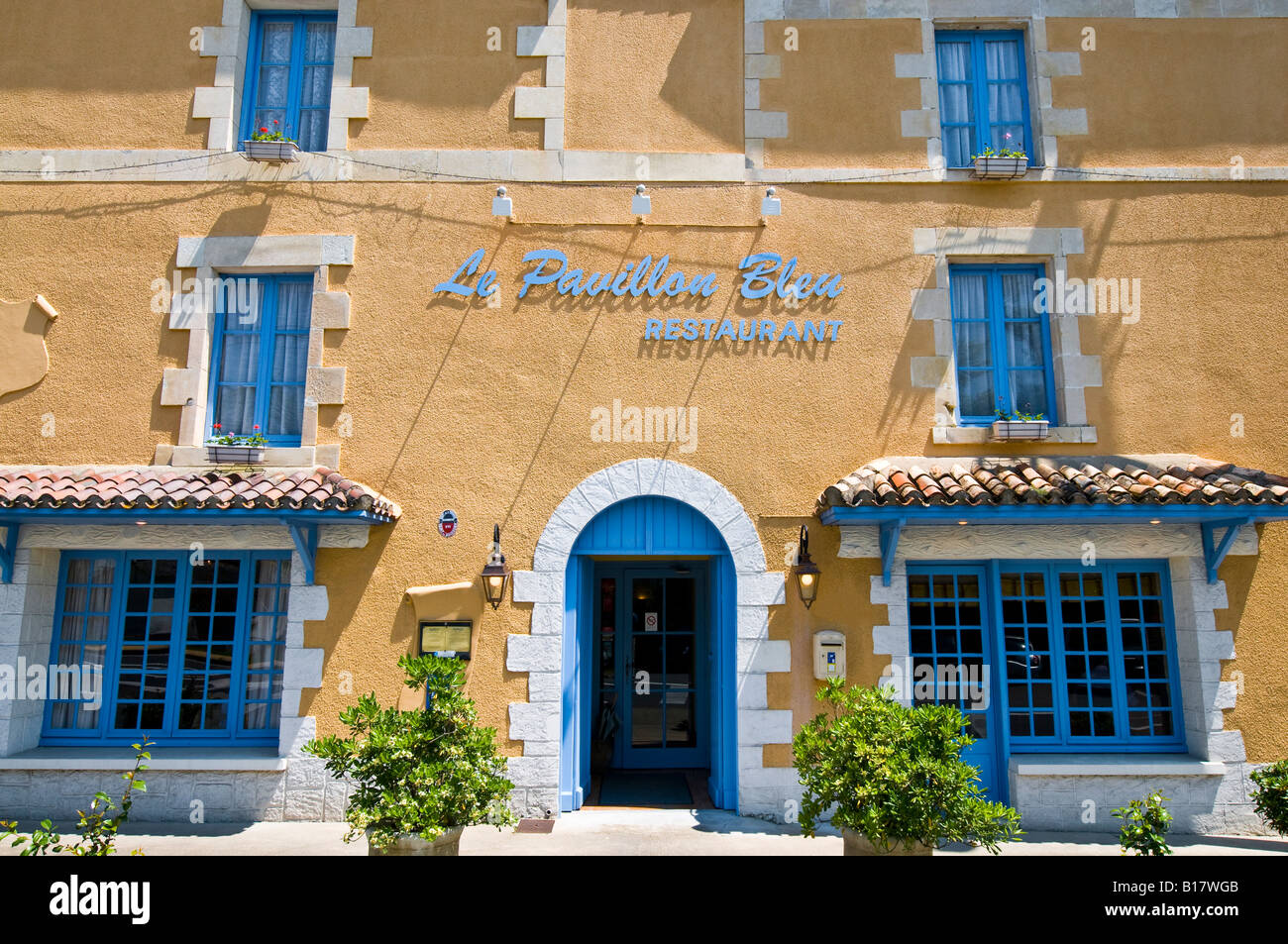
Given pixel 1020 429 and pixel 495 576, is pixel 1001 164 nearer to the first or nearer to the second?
pixel 1020 429

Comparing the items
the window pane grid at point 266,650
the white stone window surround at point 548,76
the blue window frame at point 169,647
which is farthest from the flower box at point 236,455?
the white stone window surround at point 548,76

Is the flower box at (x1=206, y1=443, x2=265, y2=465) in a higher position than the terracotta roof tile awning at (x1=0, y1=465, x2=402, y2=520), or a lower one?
higher

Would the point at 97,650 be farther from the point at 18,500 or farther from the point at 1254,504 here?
the point at 1254,504

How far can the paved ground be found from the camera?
247 inches

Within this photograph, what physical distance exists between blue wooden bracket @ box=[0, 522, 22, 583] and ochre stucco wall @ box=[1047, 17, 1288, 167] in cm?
1048

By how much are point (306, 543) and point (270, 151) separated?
151 inches

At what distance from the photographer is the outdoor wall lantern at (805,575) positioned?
698 centimetres

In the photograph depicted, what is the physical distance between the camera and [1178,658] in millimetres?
7328

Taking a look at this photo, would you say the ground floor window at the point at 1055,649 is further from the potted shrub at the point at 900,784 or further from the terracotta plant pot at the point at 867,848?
the terracotta plant pot at the point at 867,848

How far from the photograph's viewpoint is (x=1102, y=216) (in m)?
7.84

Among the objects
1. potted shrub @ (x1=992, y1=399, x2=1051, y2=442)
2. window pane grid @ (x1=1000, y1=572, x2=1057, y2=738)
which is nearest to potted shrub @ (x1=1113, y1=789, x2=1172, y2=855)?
window pane grid @ (x1=1000, y1=572, x2=1057, y2=738)

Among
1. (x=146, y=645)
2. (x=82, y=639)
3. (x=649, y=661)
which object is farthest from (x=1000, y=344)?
(x=82, y=639)

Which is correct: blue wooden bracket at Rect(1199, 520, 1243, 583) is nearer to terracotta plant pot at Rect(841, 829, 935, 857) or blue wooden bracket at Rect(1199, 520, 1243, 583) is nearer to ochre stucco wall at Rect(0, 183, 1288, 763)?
ochre stucco wall at Rect(0, 183, 1288, 763)
